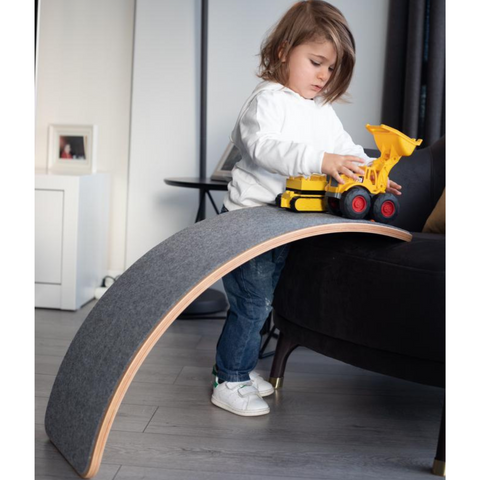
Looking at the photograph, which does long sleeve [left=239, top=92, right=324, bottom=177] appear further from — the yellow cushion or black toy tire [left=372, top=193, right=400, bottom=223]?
the yellow cushion

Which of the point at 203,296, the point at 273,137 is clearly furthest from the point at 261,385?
the point at 203,296

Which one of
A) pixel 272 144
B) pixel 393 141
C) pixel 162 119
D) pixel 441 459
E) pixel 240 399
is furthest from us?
pixel 162 119

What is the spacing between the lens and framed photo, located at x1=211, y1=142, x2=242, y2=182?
8.87 feet

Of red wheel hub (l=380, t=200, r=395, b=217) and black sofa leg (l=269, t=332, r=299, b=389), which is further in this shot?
black sofa leg (l=269, t=332, r=299, b=389)

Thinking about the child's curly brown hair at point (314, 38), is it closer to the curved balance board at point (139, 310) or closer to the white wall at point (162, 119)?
the curved balance board at point (139, 310)

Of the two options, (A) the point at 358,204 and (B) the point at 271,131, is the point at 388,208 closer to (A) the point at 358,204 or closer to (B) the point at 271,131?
(A) the point at 358,204

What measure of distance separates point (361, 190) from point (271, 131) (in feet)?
1.00

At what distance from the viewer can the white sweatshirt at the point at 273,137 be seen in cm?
150

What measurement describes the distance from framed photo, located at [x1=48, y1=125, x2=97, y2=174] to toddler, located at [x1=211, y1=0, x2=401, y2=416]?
4.87 ft

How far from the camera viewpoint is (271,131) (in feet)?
5.15

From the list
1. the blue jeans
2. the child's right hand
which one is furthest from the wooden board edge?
the blue jeans

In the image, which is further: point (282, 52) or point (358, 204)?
point (282, 52)

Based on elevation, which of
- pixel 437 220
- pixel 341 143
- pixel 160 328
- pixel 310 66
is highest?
pixel 310 66
